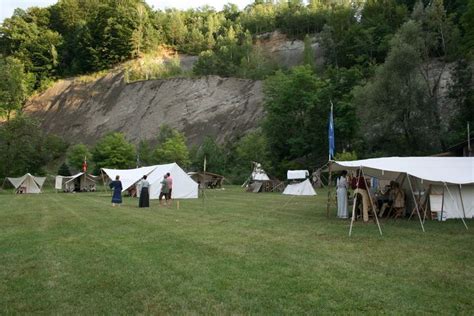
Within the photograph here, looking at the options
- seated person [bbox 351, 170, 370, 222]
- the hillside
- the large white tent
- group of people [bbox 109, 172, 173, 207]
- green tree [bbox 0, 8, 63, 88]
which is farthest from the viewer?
green tree [bbox 0, 8, 63, 88]

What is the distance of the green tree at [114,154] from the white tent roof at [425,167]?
4189cm

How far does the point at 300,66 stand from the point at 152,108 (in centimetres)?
2532

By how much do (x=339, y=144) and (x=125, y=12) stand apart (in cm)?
5123

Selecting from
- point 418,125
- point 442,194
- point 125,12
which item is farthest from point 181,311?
point 125,12

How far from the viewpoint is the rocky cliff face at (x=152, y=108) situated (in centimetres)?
6197

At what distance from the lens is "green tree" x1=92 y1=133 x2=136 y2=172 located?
2084 inches

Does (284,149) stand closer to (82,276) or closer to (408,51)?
(408,51)

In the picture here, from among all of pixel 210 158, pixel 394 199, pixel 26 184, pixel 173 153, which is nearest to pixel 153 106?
pixel 210 158

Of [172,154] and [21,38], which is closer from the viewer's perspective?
[172,154]

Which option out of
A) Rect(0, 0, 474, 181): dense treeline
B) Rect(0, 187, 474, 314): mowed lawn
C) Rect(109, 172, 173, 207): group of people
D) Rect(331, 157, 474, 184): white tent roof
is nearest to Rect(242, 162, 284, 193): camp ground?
Rect(0, 0, 474, 181): dense treeline

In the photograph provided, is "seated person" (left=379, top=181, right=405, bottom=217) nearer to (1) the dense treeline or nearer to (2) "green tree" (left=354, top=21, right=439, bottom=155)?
(1) the dense treeline

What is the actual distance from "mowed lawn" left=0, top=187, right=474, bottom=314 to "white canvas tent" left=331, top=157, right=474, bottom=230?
1836 millimetres

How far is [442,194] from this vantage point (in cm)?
1385

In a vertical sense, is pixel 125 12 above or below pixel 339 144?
above
